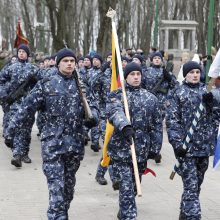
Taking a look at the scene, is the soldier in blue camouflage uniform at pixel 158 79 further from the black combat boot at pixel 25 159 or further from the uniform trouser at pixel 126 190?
the uniform trouser at pixel 126 190

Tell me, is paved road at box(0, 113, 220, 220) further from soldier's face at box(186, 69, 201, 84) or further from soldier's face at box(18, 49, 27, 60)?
soldier's face at box(18, 49, 27, 60)

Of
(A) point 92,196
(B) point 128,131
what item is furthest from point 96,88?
(B) point 128,131

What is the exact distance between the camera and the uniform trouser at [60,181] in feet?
22.5

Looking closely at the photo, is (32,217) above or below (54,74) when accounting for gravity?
below

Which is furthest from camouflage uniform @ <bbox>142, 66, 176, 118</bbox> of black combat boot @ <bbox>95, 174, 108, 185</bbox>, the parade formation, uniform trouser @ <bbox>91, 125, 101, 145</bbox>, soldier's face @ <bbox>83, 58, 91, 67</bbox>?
the parade formation

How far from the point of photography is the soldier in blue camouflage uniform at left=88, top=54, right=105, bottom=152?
12.4 meters

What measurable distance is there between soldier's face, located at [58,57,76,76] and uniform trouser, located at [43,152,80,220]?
0.87 meters

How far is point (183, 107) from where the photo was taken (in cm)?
756

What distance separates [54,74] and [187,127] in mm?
1632

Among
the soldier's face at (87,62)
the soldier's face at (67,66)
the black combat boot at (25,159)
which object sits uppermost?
the soldier's face at (67,66)

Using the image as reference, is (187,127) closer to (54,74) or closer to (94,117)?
(94,117)

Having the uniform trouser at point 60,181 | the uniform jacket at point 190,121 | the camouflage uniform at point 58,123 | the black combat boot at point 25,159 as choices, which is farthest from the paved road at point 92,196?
the camouflage uniform at point 58,123

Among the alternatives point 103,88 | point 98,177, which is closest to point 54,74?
point 98,177

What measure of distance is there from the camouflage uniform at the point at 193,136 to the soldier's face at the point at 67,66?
1.25m
